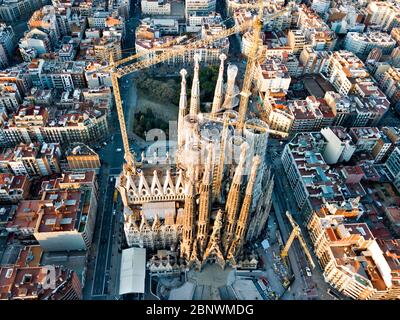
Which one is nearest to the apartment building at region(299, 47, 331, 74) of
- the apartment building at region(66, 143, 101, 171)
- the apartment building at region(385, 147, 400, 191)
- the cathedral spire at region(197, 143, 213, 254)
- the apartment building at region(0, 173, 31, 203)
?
the apartment building at region(385, 147, 400, 191)

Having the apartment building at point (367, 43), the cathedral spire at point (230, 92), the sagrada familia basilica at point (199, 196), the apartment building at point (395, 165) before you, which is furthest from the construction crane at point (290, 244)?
the apartment building at point (367, 43)

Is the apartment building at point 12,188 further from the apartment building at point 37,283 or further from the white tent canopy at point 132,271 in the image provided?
the white tent canopy at point 132,271

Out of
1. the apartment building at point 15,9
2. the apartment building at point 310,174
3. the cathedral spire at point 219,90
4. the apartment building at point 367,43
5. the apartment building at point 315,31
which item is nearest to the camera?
the cathedral spire at point 219,90

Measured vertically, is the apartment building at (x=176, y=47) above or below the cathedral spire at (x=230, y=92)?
below

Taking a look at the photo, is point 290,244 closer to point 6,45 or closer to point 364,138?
point 364,138

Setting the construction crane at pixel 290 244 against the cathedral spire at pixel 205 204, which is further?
the construction crane at pixel 290 244

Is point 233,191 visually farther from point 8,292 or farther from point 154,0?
point 154,0

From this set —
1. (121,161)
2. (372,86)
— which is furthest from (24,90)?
(372,86)
